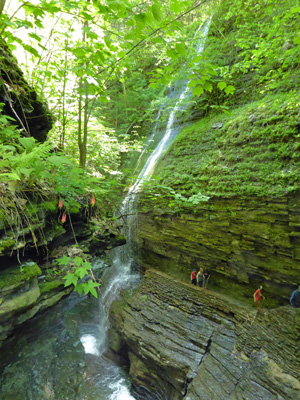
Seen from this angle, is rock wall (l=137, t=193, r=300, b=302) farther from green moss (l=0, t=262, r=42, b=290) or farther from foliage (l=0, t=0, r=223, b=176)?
green moss (l=0, t=262, r=42, b=290)

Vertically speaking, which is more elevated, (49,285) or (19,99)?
(19,99)

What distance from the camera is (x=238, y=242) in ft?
19.0

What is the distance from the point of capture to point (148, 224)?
817 centimetres

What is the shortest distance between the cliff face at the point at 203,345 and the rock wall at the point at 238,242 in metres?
0.71

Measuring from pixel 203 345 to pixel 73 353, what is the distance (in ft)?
11.0

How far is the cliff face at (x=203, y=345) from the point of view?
4.15m

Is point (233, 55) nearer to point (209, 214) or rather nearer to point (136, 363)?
point (209, 214)

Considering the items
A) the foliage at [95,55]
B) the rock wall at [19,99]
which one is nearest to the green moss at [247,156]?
the foliage at [95,55]

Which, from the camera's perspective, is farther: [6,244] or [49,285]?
[49,285]

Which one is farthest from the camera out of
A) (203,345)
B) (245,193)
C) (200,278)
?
(200,278)

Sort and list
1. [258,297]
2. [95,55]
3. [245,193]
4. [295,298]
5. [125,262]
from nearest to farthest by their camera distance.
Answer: [95,55] → [295,298] → [258,297] → [245,193] → [125,262]

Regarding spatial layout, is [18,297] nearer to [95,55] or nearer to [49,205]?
[49,205]

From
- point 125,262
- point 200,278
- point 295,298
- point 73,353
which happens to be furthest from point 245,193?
point 73,353

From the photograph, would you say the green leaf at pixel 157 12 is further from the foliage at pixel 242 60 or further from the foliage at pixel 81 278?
the foliage at pixel 242 60
